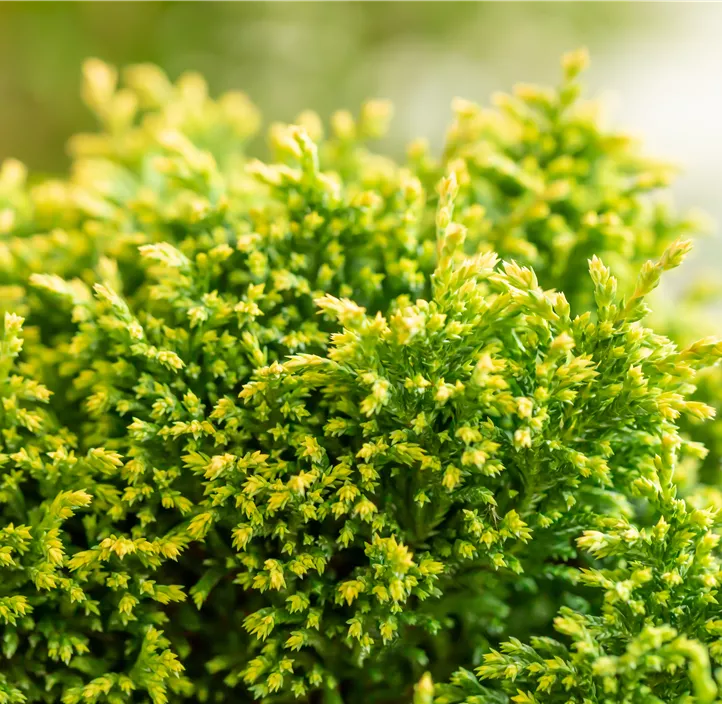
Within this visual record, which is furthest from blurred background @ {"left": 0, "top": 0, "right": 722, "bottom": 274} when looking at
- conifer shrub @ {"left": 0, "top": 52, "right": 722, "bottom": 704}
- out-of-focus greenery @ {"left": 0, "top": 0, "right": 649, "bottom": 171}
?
conifer shrub @ {"left": 0, "top": 52, "right": 722, "bottom": 704}

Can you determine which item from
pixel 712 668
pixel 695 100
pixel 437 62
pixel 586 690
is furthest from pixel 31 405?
pixel 695 100

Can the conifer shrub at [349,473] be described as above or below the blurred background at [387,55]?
below

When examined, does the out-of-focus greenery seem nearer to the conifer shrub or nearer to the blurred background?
the blurred background

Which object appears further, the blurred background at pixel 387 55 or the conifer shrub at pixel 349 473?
the blurred background at pixel 387 55

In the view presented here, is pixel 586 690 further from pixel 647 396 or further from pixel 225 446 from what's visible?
pixel 225 446

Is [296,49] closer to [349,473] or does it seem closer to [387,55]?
[387,55]

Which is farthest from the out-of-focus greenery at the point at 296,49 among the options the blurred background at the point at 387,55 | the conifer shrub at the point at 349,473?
the conifer shrub at the point at 349,473

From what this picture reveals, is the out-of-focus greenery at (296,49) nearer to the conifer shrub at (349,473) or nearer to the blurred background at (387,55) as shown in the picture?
the blurred background at (387,55)
